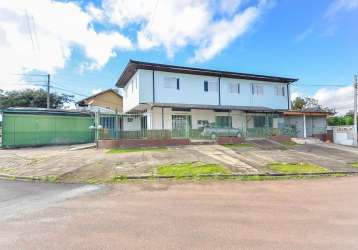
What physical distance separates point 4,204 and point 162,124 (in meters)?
15.6

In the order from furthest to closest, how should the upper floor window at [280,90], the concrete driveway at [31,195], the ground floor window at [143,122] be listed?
the upper floor window at [280,90], the ground floor window at [143,122], the concrete driveway at [31,195]

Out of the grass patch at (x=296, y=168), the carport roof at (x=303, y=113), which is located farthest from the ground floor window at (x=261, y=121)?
the grass patch at (x=296, y=168)

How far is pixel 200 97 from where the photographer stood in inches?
898

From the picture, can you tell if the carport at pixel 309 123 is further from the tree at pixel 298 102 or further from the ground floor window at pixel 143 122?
the tree at pixel 298 102

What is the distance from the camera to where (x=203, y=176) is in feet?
30.4

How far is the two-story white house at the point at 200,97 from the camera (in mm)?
20859

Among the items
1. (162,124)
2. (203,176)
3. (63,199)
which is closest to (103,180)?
(63,199)

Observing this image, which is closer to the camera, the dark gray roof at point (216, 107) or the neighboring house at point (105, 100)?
the dark gray roof at point (216, 107)

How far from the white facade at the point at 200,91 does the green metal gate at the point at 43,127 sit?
525 cm

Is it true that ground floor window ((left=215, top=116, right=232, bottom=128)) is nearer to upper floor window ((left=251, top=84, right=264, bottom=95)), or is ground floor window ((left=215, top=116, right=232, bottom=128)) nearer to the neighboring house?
upper floor window ((left=251, top=84, right=264, bottom=95))

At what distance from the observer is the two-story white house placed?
68.4ft

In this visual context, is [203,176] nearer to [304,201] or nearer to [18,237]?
[304,201]

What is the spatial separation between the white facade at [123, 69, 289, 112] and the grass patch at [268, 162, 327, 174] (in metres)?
12.3

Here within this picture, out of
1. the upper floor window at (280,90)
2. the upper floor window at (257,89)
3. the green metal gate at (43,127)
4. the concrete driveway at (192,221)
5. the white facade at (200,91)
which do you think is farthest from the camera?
the upper floor window at (280,90)
